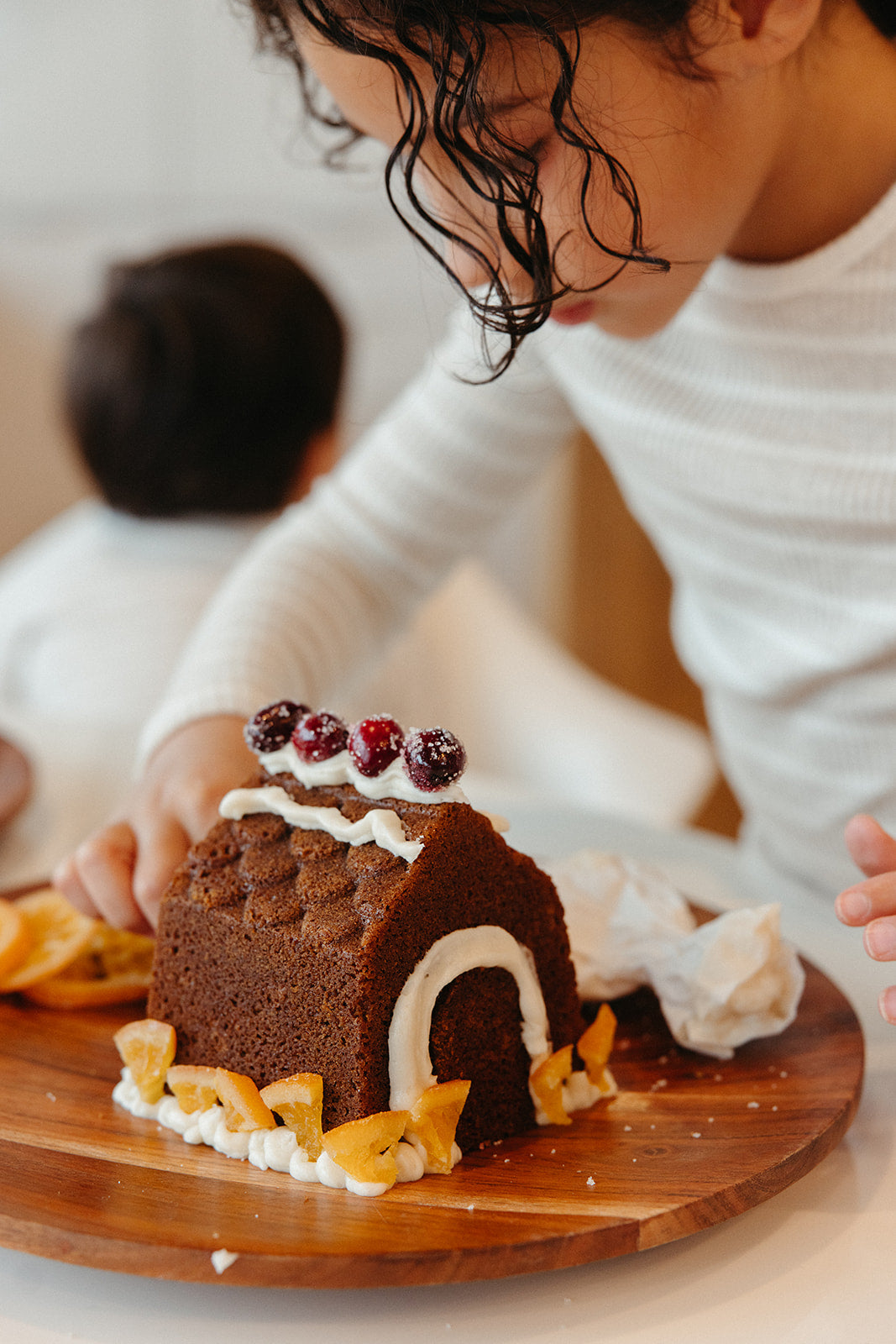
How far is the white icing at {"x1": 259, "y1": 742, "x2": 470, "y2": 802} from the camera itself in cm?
71

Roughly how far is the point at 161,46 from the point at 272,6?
297 centimetres

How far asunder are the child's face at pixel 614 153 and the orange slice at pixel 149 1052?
0.45m

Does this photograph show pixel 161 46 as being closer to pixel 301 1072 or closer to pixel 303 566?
pixel 303 566

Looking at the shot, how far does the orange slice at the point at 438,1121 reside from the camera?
640 mm

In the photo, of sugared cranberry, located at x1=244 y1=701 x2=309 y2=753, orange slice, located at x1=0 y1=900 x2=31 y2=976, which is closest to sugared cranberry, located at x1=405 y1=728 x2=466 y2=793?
sugared cranberry, located at x1=244 y1=701 x2=309 y2=753

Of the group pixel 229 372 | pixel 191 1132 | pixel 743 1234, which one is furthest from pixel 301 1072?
pixel 229 372

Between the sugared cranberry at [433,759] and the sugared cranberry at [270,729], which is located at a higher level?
the sugared cranberry at [433,759]

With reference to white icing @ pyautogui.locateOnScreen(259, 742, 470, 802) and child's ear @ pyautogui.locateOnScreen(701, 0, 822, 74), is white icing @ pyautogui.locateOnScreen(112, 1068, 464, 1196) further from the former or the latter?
child's ear @ pyautogui.locateOnScreen(701, 0, 822, 74)

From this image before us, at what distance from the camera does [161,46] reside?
3.31m

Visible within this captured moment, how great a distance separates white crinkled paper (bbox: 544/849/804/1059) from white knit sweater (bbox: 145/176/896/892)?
33 centimetres

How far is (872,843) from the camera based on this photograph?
2.42 feet

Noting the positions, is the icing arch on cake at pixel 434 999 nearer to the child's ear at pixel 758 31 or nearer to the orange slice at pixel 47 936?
the orange slice at pixel 47 936

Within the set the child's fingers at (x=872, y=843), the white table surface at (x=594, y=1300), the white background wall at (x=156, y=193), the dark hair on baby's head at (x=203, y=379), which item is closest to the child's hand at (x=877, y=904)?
the child's fingers at (x=872, y=843)

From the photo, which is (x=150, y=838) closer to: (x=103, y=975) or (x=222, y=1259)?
(x=103, y=975)
